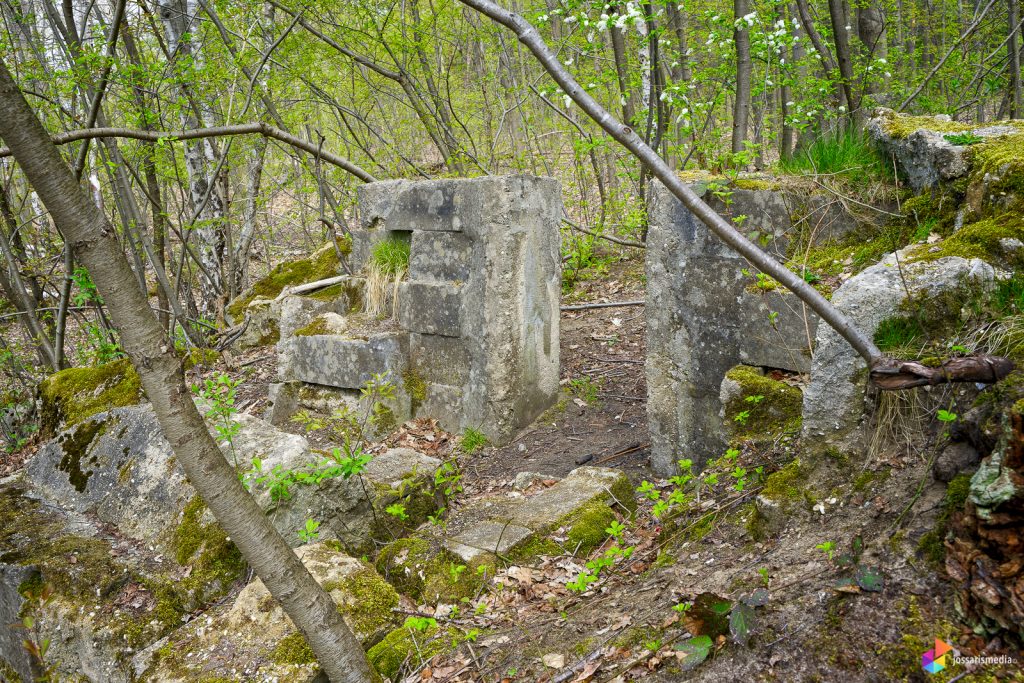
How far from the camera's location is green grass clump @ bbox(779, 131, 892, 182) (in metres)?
3.90

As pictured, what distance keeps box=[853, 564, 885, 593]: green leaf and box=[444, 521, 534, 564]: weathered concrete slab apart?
176cm

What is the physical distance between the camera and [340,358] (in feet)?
19.9

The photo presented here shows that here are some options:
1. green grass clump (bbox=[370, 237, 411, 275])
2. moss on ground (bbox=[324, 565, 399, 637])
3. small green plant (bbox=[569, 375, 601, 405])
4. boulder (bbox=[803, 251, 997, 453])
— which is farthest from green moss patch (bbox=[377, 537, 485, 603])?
green grass clump (bbox=[370, 237, 411, 275])

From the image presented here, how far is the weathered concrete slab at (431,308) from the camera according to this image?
562 centimetres

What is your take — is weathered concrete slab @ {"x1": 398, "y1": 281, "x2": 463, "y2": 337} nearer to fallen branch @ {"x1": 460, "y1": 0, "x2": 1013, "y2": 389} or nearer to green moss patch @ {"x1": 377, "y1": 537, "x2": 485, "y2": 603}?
green moss patch @ {"x1": 377, "y1": 537, "x2": 485, "y2": 603}

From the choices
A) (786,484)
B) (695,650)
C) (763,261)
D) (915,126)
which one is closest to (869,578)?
(695,650)

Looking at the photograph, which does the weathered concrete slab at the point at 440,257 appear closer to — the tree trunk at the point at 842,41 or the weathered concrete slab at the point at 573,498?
the weathered concrete slab at the point at 573,498

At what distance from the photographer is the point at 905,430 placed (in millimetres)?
2469

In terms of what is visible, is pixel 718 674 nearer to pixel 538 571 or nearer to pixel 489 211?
pixel 538 571

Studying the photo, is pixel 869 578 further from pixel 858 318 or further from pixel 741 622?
pixel 858 318

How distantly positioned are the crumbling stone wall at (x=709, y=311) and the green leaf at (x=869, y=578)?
5.77 feet

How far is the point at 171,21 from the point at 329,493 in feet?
21.9

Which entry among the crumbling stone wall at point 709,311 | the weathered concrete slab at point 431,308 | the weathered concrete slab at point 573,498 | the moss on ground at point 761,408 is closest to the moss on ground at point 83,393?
the weathered concrete slab at point 431,308

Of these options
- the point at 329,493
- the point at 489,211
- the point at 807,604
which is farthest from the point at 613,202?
the point at 807,604
